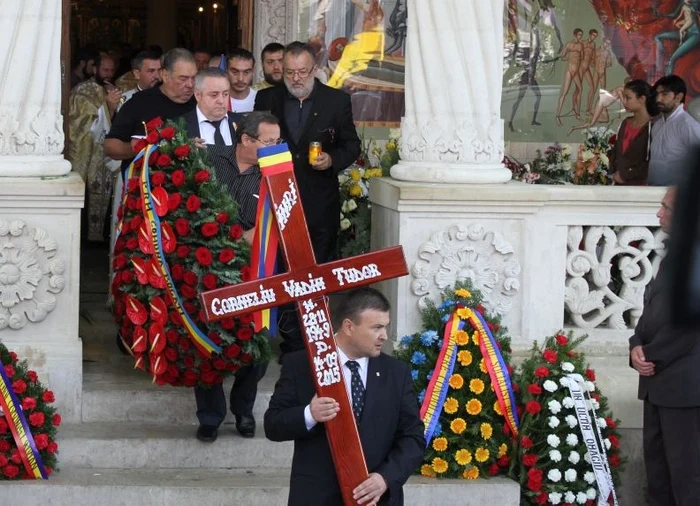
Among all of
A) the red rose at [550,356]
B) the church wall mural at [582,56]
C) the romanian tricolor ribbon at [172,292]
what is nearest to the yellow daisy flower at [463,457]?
the red rose at [550,356]

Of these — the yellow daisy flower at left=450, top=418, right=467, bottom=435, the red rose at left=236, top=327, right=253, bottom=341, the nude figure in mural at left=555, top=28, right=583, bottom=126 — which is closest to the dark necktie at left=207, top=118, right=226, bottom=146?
the red rose at left=236, top=327, right=253, bottom=341

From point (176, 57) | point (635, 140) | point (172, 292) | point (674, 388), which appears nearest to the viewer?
point (674, 388)

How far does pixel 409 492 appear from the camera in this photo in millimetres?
7145

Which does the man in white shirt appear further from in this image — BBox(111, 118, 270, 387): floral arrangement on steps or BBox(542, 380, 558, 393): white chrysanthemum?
BBox(111, 118, 270, 387): floral arrangement on steps

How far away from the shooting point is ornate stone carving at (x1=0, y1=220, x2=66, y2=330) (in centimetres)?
727

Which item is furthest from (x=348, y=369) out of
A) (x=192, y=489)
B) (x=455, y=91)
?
(x=455, y=91)

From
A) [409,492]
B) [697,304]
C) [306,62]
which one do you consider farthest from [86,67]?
[697,304]

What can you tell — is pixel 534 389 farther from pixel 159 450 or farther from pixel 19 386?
pixel 19 386

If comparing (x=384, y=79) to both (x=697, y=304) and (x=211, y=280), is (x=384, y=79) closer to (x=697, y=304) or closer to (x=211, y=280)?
(x=211, y=280)

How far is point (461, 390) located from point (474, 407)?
133mm

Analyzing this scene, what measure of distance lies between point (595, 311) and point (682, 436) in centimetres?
166

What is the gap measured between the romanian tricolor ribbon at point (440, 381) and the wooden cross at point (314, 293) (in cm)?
218

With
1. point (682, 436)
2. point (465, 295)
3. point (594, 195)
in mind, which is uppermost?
point (594, 195)

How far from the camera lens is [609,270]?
310 inches
